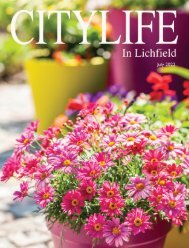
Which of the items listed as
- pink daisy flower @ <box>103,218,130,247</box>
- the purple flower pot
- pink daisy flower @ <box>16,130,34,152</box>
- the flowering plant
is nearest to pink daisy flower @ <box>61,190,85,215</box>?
the flowering plant

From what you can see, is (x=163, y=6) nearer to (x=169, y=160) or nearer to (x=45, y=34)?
(x=45, y=34)

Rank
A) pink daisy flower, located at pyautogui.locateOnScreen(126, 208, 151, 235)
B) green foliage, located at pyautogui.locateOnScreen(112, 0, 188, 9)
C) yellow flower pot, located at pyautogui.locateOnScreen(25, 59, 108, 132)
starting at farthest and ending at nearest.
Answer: green foliage, located at pyautogui.locateOnScreen(112, 0, 188, 9) → yellow flower pot, located at pyautogui.locateOnScreen(25, 59, 108, 132) → pink daisy flower, located at pyautogui.locateOnScreen(126, 208, 151, 235)

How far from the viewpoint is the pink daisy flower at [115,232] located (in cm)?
236

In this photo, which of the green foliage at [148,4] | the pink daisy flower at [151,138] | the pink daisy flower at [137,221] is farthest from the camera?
the green foliage at [148,4]

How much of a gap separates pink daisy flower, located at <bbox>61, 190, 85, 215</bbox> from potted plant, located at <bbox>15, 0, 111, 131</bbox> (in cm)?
260

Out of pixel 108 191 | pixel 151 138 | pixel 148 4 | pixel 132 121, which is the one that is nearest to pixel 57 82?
pixel 148 4

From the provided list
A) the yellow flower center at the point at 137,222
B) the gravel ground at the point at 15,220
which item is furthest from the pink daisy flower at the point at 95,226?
the gravel ground at the point at 15,220

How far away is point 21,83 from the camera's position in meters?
7.07

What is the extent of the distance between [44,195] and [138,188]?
1.08ft

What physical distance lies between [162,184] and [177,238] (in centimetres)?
63

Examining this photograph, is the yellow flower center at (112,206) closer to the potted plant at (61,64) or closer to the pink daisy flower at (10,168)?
the pink daisy flower at (10,168)

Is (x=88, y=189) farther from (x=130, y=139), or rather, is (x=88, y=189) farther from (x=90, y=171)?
(x=130, y=139)

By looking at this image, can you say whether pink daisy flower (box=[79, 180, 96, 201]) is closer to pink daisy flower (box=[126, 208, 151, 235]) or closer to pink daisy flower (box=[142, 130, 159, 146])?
pink daisy flower (box=[126, 208, 151, 235])

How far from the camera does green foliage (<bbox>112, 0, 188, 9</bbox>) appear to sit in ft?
16.6
